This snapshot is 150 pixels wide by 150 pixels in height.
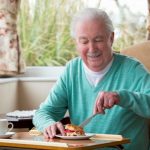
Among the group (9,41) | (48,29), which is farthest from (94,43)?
(48,29)

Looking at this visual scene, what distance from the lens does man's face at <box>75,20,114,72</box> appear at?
227 centimetres

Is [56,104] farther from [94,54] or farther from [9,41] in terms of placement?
[9,41]

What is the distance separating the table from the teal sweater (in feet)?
0.78

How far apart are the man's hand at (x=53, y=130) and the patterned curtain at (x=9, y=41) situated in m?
1.97

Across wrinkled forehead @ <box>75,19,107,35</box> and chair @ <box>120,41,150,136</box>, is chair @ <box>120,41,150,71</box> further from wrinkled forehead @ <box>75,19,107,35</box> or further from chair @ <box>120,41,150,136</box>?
wrinkled forehead @ <box>75,19,107,35</box>

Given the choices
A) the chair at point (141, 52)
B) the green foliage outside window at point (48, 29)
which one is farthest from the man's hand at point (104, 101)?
the green foliage outside window at point (48, 29)

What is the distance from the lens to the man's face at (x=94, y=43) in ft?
7.45

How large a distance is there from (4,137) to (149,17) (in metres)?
2.25

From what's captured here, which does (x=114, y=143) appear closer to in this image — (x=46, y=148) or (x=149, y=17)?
(x=46, y=148)

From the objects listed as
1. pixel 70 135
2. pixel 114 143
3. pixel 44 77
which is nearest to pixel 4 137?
pixel 70 135

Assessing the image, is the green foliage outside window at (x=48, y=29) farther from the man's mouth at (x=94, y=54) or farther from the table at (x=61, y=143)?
the table at (x=61, y=143)

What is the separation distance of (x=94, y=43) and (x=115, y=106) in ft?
0.94

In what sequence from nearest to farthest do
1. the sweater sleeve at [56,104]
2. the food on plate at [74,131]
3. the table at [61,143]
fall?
1. the table at [61,143]
2. the food on plate at [74,131]
3. the sweater sleeve at [56,104]

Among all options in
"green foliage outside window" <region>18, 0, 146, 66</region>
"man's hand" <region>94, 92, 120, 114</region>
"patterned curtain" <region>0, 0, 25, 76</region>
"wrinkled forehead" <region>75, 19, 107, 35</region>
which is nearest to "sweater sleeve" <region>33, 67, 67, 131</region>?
"wrinkled forehead" <region>75, 19, 107, 35</region>
